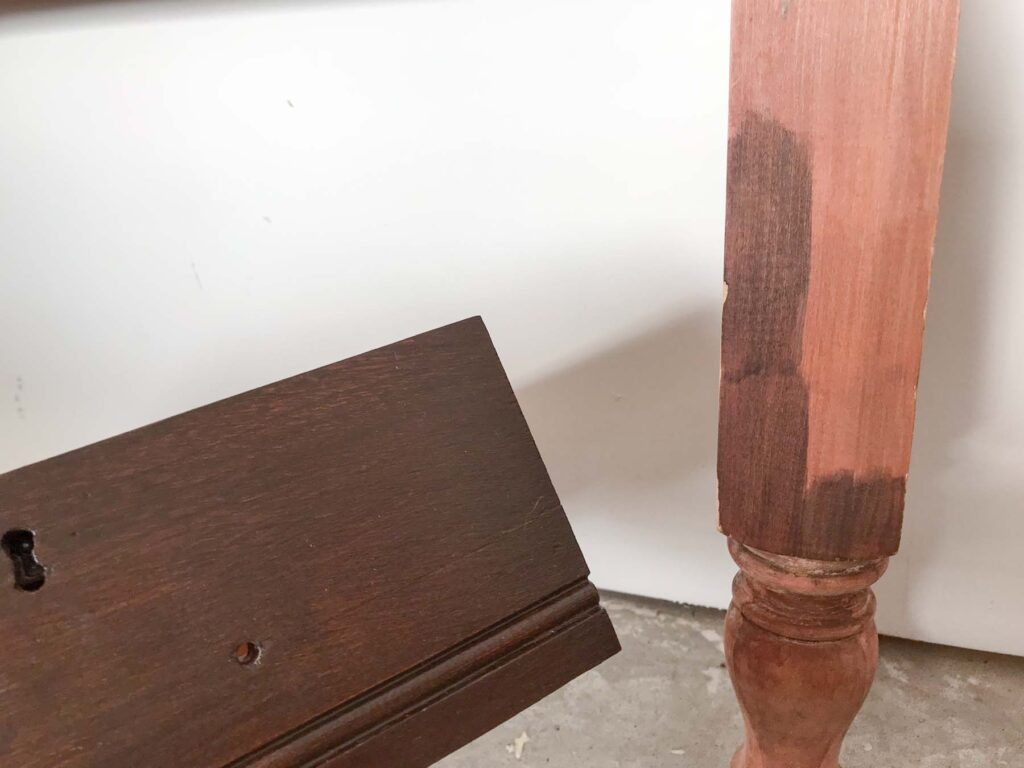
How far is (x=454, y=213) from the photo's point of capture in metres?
0.81

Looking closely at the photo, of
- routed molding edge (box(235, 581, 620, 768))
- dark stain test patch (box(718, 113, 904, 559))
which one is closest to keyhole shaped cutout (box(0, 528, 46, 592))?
routed molding edge (box(235, 581, 620, 768))

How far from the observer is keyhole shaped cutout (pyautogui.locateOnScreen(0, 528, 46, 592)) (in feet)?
1.23

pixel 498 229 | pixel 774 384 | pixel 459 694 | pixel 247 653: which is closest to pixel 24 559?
pixel 247 653

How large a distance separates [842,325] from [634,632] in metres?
0.50

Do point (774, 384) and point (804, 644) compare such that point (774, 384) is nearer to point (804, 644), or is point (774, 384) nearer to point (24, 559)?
point (804, 644)

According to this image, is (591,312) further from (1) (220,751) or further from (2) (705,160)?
(1) (220,751)

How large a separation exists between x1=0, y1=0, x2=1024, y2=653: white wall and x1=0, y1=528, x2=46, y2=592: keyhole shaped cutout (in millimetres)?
502

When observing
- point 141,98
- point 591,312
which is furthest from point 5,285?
point 591,312

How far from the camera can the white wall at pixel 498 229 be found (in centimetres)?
70

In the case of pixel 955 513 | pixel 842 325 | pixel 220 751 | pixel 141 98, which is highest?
pixel 141 98

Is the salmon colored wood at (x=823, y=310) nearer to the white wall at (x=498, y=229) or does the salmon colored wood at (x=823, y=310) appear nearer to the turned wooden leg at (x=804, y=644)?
the turned wooden leg at (x=804, y=644)

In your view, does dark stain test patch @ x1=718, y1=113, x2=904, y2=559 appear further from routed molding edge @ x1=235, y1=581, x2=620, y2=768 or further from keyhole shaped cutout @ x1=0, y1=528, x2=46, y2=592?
keyhole shaped cutout @ x1=0, y1=528, x2=46, y2=592

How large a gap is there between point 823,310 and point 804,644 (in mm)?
190

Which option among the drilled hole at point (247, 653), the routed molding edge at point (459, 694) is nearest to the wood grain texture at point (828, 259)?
the routed molding edge at point (459, 694)
